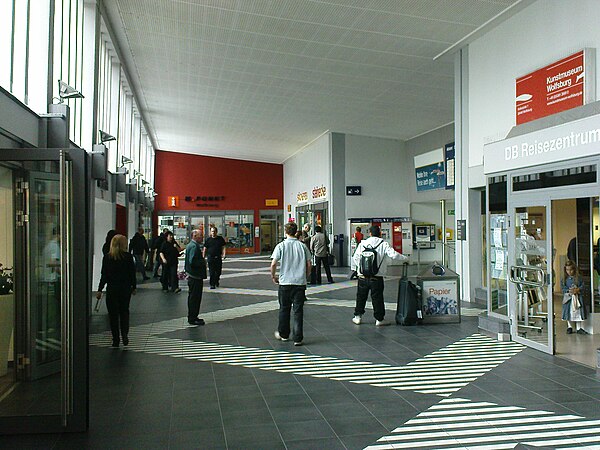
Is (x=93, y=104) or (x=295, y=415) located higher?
(x=93, y=104)

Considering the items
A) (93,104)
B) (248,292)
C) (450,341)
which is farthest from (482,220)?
(93,104)

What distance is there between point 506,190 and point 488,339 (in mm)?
1920

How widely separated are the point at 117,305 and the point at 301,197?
62.2ft

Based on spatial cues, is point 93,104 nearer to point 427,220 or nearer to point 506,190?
point 506,190

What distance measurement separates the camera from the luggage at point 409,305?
8.16 meters

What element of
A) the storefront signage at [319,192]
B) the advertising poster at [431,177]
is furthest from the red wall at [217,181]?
the advertising poster at [431,177]

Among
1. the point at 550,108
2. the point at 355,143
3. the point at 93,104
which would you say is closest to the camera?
the point at 550,108

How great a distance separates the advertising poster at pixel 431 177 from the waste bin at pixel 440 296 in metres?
9.60

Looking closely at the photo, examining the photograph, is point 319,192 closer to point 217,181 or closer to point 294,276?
point 217,181

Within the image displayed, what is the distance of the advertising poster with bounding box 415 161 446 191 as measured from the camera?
17.7m

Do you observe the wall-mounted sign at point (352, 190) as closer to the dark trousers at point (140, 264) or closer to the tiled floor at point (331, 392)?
the dark trousers at point (140, 264)

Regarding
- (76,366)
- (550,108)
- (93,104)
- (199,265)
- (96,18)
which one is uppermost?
(96,18)

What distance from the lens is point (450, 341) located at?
709cm

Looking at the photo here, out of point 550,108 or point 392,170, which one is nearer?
point 550,108
